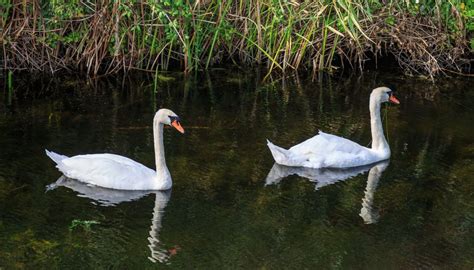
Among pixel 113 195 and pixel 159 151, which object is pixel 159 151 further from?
pixel 113 195

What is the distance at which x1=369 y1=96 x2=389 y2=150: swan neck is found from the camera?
13.2 metres

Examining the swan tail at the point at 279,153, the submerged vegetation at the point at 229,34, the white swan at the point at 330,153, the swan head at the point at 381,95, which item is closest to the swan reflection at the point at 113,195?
the swan tail at the point at 279,153

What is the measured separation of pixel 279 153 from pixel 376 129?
5.07 feet

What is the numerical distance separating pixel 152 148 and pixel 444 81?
5.81 metres

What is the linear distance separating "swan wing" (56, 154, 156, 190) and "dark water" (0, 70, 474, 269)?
0.16m

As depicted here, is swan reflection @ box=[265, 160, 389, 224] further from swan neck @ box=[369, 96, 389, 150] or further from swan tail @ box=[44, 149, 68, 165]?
swan tail @ box=[44, 149, 68, 165]

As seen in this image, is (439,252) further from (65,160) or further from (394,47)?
(394,47)

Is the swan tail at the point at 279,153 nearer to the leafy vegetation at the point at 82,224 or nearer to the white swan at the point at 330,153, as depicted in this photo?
the white swan at the point at 330,153

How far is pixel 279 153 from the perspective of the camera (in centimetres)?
1258

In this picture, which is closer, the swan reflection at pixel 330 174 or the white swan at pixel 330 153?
the swan reflection at pixel 330 174

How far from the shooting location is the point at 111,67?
16.6 metres

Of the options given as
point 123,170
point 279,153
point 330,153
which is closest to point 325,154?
point 330,153

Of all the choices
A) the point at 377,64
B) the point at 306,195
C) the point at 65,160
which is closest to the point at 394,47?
the point at 377,64

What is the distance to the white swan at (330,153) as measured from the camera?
41.7 feet
